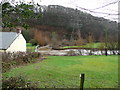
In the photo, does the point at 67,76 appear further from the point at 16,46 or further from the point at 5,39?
the point at 16,46

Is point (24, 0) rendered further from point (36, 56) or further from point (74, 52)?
point (74, 52)

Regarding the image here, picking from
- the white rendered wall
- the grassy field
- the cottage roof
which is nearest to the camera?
the cottage roof

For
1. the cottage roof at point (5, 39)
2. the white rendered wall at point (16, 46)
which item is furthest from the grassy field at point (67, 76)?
the white rendered wall at point (16, 46)

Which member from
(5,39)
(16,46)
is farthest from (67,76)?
(16,46)

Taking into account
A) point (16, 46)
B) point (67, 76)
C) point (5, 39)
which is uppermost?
point (5, 39)

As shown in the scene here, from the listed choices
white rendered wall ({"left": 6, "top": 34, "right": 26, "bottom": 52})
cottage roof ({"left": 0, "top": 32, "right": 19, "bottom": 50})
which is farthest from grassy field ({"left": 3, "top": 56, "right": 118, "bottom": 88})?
white rendered wall ({"left": 6, "top": 34, "right": 26, "bottom": 52})

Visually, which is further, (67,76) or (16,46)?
(16,46)

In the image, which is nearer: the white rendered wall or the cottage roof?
the cottage roof

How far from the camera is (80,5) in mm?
1541

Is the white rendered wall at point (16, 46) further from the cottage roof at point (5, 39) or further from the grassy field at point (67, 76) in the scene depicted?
the grassy field at point (67, 76)

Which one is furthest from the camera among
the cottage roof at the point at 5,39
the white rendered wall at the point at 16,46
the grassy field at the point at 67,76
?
the white rendered wall at the point at 16,46

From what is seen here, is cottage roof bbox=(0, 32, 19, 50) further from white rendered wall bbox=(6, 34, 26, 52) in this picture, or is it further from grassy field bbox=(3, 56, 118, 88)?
grassy field bbox=(3, 56, 118, 88)

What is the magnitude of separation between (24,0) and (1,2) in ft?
1.10

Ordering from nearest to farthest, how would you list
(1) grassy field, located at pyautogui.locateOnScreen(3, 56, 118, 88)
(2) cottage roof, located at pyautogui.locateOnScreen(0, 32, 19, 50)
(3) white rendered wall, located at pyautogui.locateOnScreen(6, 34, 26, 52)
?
(2) cottage roof, located at pyautogui.locateOnScreen(0, 32, 19, 50) → (1) grassy field, located at pyautogui.locateOnScreen(3, 56, 118, 88) → (3) white rendered wall, located at pyautogui.locateOnScreen(6, 34, 26, 52)
